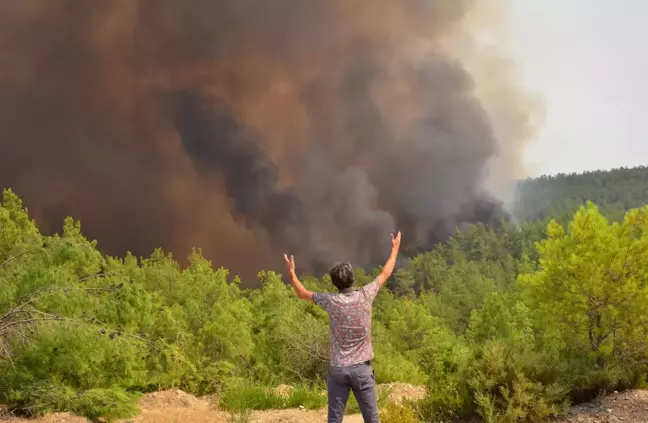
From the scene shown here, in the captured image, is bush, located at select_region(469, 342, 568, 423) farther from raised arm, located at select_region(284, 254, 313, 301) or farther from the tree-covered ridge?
the tree-covered ridge

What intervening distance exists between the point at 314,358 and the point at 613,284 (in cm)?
1410

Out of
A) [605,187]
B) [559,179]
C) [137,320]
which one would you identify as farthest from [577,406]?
[559,179]

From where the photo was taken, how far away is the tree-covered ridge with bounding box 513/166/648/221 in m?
140

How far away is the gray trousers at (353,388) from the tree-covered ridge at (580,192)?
134973mm

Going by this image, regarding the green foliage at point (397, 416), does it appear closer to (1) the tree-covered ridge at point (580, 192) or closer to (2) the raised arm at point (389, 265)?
(2) the raised arm at point (389, 265)

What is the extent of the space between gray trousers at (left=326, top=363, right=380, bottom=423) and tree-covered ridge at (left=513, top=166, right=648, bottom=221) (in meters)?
135

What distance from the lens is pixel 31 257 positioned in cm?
1001

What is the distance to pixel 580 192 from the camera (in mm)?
157750

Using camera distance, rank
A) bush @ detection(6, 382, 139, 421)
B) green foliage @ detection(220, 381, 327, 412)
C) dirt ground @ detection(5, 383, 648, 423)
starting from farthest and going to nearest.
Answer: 1. green foliage @ detection(220, 381, 327, 412)
2. bush @ detection(6, 382, 139, 421)
3. dirt ground @ detection(5, 383, 648, 423)

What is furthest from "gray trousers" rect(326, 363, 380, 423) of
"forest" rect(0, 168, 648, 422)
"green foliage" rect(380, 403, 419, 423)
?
"forest" rect(0, 168, 648, 422)

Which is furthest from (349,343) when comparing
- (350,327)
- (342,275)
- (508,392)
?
(508,392)

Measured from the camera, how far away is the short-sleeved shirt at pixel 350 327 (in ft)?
14.4

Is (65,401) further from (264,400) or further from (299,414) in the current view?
(299,414)

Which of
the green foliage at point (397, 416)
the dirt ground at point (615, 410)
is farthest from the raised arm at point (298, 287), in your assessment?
the dirt ground at point (615, 410)
